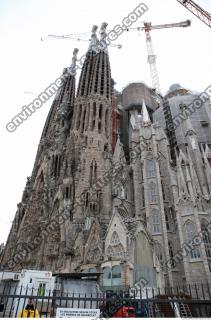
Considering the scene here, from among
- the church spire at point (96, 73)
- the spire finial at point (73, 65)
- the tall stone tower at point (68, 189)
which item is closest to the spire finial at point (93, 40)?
the church spire at point (96, 73)

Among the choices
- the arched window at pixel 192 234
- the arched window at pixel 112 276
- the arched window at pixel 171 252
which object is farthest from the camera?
the arched window at pixel 171 252

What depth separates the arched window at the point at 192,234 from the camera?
80.0ft

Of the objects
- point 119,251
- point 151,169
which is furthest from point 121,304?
point 151,169

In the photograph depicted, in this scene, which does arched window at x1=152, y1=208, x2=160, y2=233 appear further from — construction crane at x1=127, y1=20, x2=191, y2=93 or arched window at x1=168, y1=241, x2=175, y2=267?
construction crane at x1=127, y1=20, x2=191, y2=93

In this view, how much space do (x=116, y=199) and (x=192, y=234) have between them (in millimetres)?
9724

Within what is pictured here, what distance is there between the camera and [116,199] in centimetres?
3097

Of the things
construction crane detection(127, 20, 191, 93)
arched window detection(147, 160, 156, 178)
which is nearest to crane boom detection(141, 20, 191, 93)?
construction crane detection(127, 20, 191, 93)

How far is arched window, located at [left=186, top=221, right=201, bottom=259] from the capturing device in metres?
24.4

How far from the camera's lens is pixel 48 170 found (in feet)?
129

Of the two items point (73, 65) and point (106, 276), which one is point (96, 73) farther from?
point (106, 276)

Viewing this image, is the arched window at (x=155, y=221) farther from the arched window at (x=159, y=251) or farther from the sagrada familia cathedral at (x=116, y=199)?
the arched window at (x=159, y=251)

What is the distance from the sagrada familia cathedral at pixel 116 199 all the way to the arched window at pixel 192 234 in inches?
4.0

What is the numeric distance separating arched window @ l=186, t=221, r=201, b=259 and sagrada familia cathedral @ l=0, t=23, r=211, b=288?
0.10 metres

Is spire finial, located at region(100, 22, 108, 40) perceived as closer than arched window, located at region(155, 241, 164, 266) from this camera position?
No
